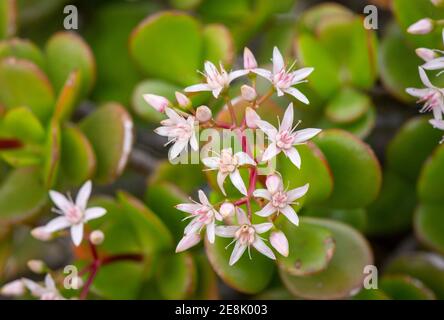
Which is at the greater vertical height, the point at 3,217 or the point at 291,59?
the point at 291,59

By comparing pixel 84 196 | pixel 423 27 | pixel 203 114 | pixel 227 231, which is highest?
pixel 423 27

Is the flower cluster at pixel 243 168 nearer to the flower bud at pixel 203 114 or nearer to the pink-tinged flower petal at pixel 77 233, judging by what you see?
the flower bud at pixel 203 114

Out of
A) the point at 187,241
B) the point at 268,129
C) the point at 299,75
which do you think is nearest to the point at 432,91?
the point at 299,75

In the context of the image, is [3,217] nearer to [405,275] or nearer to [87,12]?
[87,12]

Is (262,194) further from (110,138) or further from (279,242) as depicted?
(110,138)

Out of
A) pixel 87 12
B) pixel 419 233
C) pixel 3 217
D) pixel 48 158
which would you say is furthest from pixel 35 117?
pixel 419 233

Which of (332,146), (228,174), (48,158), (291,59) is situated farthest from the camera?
(291,59)
